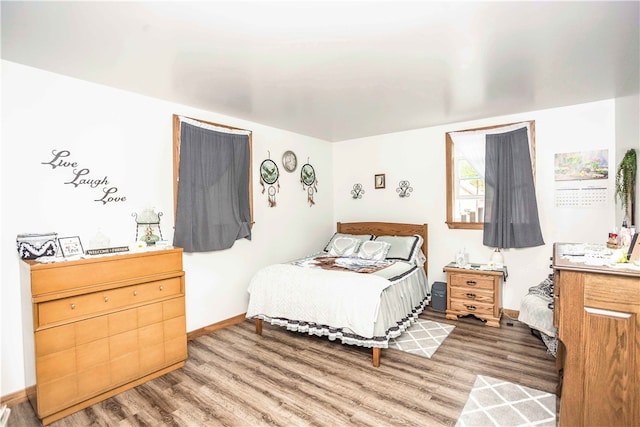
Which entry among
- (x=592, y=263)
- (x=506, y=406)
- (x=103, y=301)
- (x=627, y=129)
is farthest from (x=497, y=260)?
(x=103, y=301)

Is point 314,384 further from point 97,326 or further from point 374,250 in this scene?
point 374,250

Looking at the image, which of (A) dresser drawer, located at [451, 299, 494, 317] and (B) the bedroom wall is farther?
(A) dresser drawer, located at [451, 299, 494, 317]

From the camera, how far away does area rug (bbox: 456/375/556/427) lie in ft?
6.77

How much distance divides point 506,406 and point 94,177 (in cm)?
370

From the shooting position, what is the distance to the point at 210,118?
145 inches

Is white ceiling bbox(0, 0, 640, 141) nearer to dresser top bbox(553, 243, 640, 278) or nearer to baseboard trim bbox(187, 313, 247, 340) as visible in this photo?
dresser top bbox(553, 243, 640, 278)

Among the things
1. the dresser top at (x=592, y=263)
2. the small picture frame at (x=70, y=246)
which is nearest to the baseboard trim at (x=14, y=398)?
the small picture frame at (x=70, y=246)

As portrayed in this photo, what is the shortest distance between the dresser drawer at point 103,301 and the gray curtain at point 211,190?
0.66 metres

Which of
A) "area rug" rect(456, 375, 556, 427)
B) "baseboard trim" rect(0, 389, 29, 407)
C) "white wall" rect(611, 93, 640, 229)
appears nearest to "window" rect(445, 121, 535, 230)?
"white wall" rect(611, 93, 640, 229)

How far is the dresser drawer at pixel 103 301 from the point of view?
85.2 inches

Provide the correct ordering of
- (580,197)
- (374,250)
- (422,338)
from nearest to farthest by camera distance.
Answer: (422,338) < (580,197) < (374,250)

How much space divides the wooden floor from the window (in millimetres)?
1516

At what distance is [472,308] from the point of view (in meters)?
3.81

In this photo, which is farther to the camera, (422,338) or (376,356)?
(422,338)
